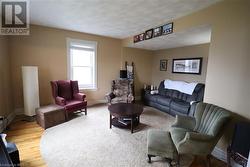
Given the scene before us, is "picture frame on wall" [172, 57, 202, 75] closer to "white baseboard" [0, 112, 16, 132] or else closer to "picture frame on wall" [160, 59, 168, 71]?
"picture frame on wall" [160, 59, 168, 71]

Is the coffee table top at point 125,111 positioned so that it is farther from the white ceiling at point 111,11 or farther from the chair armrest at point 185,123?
the white ceiling at point 111,11

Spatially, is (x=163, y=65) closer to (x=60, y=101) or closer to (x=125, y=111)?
(x=125, y=111)

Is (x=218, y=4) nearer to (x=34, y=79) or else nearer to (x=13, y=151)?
(x=13, y=151)

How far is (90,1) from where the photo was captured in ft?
7.86

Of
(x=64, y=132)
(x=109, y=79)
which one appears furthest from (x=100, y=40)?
(x=64, y=132)

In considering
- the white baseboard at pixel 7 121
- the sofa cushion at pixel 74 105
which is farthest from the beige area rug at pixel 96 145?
the white baseboard at pixel 7 121

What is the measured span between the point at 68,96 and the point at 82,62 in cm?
131

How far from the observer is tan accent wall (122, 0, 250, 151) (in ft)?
6.50

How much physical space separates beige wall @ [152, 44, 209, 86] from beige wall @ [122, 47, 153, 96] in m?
0.24

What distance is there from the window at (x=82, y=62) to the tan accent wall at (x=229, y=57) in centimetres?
346

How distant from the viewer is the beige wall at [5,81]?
3080 millimetres

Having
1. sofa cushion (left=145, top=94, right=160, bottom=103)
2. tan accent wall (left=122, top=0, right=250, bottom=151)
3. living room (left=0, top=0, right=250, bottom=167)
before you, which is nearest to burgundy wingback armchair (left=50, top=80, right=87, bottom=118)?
living room (left=0, top=0, right=250, bottom=167)

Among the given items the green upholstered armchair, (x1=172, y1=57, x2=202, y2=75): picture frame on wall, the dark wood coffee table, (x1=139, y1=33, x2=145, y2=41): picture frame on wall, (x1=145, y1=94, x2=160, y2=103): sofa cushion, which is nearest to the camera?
the green upholstered armchair

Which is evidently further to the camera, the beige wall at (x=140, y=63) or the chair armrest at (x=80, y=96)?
the beige wall at (x=140, y=63)
